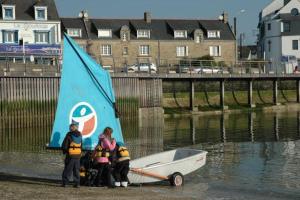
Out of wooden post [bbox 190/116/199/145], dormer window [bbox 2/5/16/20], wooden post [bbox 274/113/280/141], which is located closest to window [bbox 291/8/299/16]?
wooden post [bbox 274/113/280/141]

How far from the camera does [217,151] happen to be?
30.2m

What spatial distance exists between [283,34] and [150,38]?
22.5 metres

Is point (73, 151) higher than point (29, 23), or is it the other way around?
point (29, 23)

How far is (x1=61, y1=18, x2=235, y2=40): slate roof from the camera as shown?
83938 mm

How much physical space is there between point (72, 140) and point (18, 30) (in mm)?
57536

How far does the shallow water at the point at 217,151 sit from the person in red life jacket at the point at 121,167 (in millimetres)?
1205

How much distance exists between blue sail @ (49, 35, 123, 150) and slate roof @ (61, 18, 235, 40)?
6371 cm

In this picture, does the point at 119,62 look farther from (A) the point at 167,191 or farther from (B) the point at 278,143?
(A) the point at 167,191

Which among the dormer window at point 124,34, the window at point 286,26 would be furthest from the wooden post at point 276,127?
the window at point 286,26

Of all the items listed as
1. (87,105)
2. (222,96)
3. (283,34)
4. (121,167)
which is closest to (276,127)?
(222,96)

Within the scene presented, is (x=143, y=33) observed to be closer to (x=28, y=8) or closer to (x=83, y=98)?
(x=28, y=8)

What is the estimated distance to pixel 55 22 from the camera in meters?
73.2

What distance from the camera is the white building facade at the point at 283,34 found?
95000 mm

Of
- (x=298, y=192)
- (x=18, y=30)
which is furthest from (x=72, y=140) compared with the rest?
(x=18, y=30)
